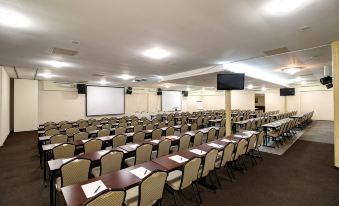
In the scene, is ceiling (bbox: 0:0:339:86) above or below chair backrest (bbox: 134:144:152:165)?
above

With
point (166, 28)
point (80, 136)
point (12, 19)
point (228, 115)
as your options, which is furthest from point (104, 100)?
point (166, 28)

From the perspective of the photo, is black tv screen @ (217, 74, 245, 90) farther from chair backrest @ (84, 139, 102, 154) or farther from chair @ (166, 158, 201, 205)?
chair backrest @ (84, 139, 102, 154)

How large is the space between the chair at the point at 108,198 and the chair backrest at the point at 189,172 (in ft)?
4.18

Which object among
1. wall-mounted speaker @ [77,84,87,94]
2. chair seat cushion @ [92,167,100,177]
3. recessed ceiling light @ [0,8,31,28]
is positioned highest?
recessed ceiling light @ [0,8,31,28]

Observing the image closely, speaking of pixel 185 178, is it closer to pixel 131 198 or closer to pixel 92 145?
pixel 131 198

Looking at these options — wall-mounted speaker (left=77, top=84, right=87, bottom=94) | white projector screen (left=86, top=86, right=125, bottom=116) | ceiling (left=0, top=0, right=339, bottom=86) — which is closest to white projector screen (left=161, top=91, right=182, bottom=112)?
white projector screen (left=86, top=86, right=125, bottom=116)

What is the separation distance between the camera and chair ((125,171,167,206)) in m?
2.46

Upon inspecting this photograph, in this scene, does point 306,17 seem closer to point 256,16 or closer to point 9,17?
point 256,16

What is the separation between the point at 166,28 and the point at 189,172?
3088 mm

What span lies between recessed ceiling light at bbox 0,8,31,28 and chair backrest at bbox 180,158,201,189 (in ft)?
13.8

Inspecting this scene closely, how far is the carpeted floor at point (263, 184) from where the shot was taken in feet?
11.8

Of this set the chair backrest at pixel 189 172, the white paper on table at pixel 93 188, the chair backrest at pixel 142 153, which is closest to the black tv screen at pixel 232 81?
the chair backrest at pixel 142 153

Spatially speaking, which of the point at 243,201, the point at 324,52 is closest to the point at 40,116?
the point at 243,201

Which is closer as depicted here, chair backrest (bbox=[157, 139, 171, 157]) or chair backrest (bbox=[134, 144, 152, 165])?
chair backrest (bbox=[134, 144, 152, 165])
